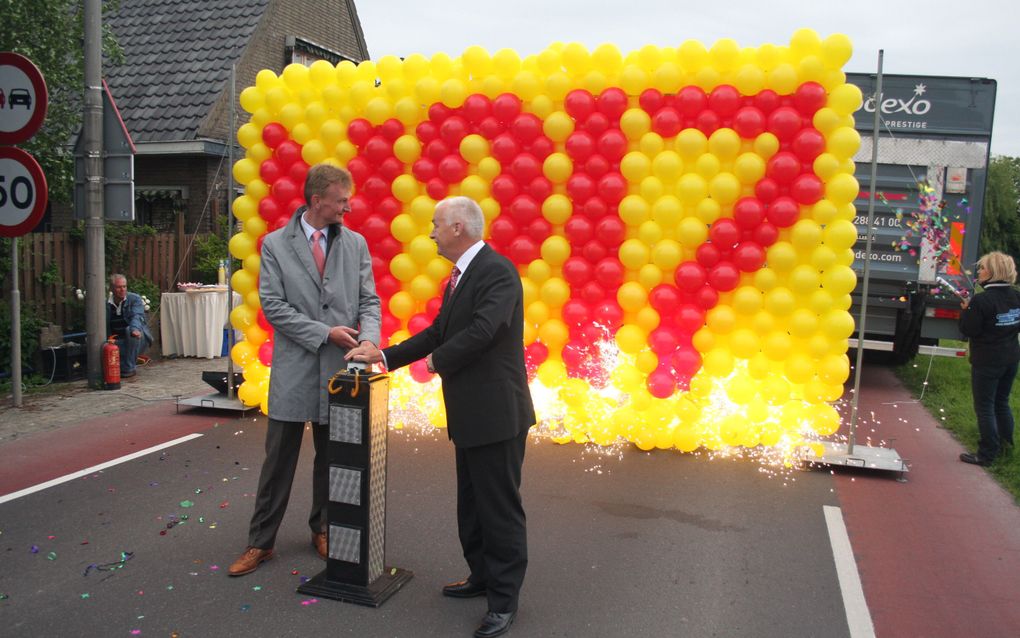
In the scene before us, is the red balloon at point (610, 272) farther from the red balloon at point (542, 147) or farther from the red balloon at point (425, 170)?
the red balloon at point (425, 170)

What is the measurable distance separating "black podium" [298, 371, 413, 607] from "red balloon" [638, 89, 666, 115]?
3540 millimetres

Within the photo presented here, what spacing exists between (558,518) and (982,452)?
12.9ft

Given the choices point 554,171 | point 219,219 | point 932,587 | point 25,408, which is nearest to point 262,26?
point 219,219

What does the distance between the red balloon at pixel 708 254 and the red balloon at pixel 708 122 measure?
2.85ft

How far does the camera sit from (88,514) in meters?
4.91

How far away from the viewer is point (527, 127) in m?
6.52

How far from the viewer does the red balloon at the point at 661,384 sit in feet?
20.7

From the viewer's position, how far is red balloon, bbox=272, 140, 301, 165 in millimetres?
7270

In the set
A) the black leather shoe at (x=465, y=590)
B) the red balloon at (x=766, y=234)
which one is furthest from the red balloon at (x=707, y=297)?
the black leather shoe at (x=465, y=590)

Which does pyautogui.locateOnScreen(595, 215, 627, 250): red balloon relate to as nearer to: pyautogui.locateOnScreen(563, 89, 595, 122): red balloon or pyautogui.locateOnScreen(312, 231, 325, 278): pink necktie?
pyautogui.locateOnScreen(563, 89, 595, 122): red balloon

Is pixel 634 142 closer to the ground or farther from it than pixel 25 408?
farther from it

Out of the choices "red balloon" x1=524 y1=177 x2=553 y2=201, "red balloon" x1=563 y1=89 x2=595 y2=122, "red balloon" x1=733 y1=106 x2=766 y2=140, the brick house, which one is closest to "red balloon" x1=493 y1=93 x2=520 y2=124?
"red balloon" x1=563 y1=89 x2=595 y2=122

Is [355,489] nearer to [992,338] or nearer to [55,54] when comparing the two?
[992,338]

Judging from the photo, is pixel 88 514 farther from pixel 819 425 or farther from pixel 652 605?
pixel 819 425
